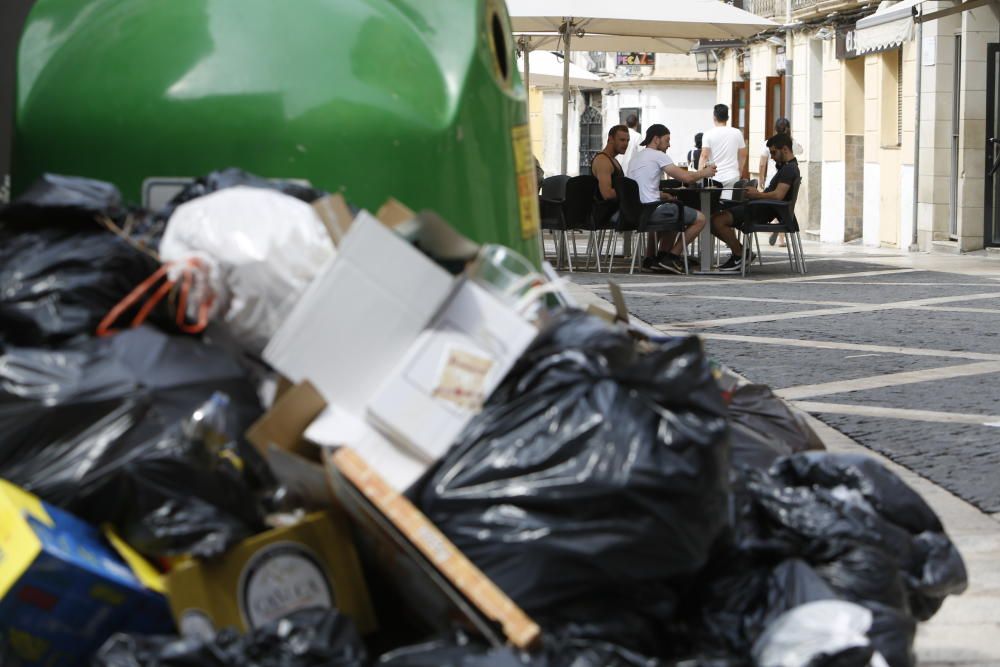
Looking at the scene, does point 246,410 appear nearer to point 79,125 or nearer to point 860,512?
point 79,125

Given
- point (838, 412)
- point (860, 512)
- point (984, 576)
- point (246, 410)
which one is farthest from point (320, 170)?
point (838, 412)

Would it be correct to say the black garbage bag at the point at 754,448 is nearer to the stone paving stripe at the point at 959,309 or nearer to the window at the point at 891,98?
the stone paving stripe at the point at 959,309

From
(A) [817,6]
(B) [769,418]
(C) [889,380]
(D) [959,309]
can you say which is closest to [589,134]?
(A) [817,6]

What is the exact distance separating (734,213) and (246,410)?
1178cm

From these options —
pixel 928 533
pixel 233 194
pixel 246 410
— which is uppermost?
pixel 233 194

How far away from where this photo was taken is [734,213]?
551 inches

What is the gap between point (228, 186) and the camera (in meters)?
2.92

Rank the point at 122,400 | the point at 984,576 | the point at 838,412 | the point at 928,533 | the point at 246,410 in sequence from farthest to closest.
A: the point at 838,412 < the point at 984,576 < the point at 928,533 < the point at 246,410 < the point at 122,400

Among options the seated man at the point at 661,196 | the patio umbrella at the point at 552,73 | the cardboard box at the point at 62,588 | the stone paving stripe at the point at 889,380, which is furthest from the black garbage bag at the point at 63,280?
the patio umbrella at the point at 552,73

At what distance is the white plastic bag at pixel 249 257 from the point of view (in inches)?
105

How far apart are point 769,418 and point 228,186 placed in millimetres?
1634

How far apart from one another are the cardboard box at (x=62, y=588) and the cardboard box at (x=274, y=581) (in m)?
0.06

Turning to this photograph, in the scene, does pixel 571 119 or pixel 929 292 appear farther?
pixel 571 119

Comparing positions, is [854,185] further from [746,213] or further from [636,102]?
[636,102]
